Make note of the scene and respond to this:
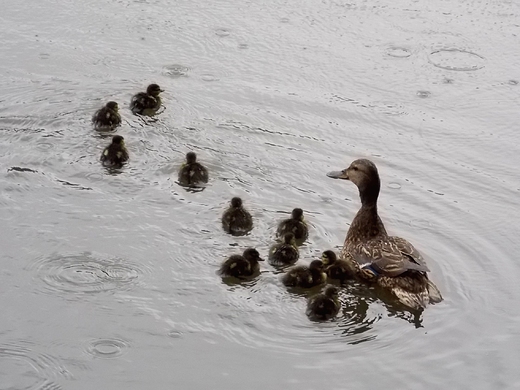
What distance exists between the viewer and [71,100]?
7.18 meters

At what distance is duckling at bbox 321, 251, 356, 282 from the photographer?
564cm

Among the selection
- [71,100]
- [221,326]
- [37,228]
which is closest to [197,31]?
[71,100]

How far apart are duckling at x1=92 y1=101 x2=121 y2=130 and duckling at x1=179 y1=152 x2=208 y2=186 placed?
0.77 metres

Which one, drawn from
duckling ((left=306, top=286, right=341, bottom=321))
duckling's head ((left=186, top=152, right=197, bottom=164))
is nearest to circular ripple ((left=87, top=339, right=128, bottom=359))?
duckling ((left=306, top=286, right=341, bottom=321))

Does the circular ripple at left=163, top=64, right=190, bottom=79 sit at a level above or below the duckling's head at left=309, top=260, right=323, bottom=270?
above

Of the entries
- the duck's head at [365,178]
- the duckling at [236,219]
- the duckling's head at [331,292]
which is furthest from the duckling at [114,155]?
the duckling's head at [331,292]

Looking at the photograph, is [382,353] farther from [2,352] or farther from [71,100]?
[71,100]

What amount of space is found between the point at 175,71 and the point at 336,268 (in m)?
2.73

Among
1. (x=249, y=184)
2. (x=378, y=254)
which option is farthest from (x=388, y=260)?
(x=249, y=184)

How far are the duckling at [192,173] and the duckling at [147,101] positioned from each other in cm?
89

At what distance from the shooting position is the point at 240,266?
5.36 meters

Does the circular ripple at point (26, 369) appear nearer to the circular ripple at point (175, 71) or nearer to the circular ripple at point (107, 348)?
the circular ripple at point (107, 348)

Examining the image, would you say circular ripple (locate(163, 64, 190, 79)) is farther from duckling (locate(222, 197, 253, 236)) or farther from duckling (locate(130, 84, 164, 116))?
duckling (locate(222, 197, 253, 236))

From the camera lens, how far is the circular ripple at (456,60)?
799cm
